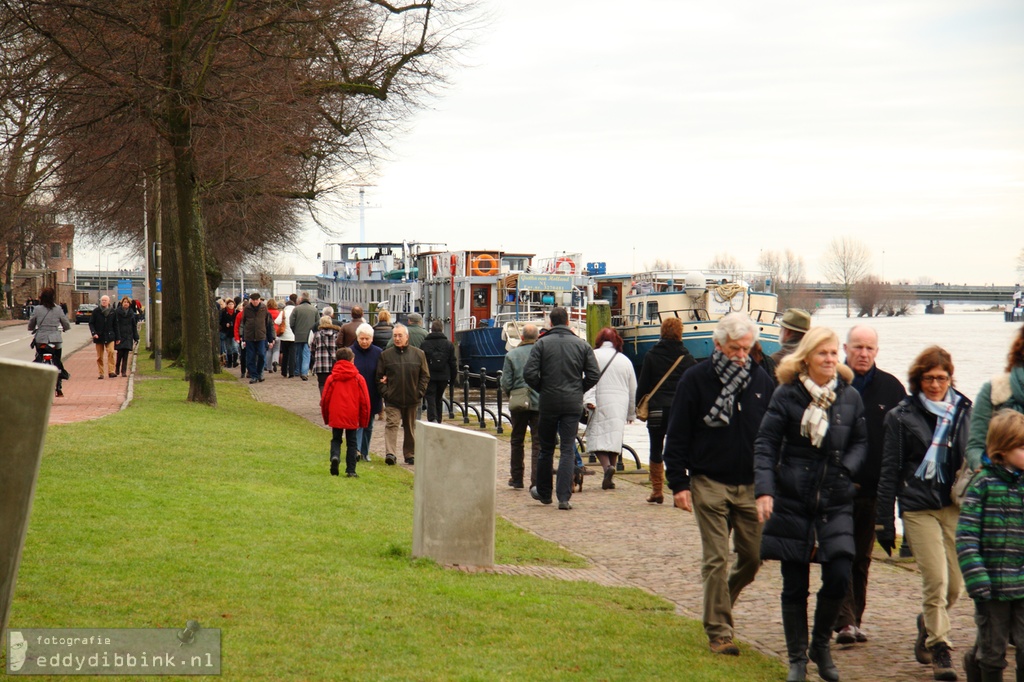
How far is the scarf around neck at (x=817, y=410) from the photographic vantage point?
634cm

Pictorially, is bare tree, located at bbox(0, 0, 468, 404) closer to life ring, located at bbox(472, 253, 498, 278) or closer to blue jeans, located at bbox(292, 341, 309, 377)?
blue jeans, located at bbox(292, 341, 309, 377)

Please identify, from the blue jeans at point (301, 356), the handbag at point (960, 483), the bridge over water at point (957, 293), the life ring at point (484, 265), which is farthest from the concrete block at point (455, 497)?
the bridge over water at point (957, 293)

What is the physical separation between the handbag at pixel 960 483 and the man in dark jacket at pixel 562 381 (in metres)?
5.95

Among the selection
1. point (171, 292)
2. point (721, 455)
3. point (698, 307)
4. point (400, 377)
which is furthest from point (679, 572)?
point (698, 307)

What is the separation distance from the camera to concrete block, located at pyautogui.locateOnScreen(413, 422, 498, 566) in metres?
8.99

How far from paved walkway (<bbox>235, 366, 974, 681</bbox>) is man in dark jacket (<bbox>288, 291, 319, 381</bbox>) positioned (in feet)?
48.8

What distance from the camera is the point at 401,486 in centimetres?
1385

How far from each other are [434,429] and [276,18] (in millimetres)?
12575

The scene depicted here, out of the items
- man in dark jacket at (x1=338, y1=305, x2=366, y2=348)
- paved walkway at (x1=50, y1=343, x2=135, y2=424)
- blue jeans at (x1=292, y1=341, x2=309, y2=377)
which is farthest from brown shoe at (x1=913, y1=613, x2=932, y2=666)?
blue jeans at (x1=292, y1=341, x2=309, y2=377)

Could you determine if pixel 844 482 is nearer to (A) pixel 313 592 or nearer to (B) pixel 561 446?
(A) pixel 313 592

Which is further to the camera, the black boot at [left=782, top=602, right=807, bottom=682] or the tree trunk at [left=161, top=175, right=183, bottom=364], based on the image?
the tree trunk at [left=161, top=175, right=183, bottom=364]

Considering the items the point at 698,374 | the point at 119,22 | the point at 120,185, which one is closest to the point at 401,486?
the point at 698,374

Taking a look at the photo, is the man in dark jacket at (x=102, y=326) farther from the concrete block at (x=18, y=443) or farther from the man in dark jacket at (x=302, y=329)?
the concrete block at (x=18, y=443)

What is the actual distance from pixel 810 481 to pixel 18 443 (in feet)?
13.0
